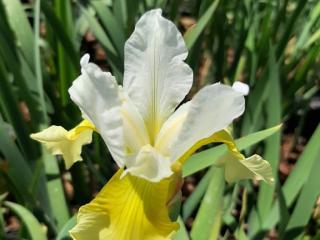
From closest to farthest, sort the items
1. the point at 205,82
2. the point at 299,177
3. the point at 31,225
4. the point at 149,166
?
the point at 149,166 < the point at 31,225 < the point at 299,177 < the point at 205,82

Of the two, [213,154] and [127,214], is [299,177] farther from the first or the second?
[127,214]

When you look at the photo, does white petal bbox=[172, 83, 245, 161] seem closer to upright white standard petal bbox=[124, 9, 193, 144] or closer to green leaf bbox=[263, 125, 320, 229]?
upright white standard petal bbox=[124, 9, 193, 144]

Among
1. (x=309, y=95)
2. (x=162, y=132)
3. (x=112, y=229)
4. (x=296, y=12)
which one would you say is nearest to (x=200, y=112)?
(x=162, y=132)

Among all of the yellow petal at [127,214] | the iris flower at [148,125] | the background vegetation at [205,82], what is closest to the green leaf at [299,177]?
the background vegetation at [205,82]

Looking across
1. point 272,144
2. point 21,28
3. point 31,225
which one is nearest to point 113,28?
point 21,28

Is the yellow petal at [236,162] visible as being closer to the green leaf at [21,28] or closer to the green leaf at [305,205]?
the green leaf at [305,205]

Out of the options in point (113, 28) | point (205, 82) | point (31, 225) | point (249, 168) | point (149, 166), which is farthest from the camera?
point (205, 82)

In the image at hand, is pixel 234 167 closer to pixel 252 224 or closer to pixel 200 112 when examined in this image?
pixel 200 112
